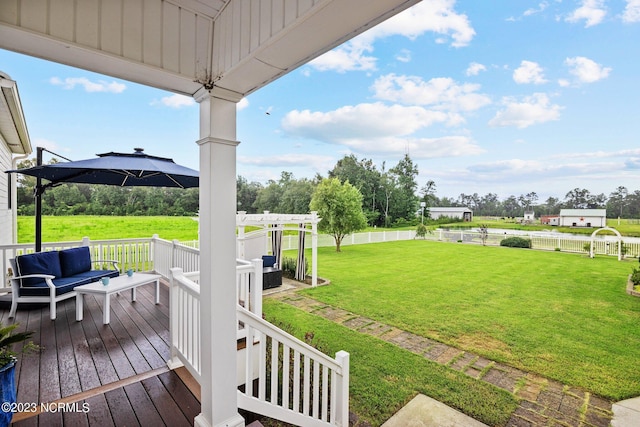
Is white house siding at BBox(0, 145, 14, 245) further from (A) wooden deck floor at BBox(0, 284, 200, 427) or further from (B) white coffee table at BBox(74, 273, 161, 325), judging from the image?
(B) white coffee table at BBox(74, 273, 161, 325)

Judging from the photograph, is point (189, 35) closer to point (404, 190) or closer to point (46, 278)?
point (46, 278)

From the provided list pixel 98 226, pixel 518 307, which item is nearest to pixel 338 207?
pixel 518 307

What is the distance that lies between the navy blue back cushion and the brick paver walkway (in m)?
4.61

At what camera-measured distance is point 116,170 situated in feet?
13.3

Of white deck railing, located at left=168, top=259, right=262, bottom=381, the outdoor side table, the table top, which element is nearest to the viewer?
white deck railing, located at left=168, top=259, right=262, bottom=381

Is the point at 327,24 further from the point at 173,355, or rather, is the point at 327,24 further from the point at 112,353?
the point at 112,353

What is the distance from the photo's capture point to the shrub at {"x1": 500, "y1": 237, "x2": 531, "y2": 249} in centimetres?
1619

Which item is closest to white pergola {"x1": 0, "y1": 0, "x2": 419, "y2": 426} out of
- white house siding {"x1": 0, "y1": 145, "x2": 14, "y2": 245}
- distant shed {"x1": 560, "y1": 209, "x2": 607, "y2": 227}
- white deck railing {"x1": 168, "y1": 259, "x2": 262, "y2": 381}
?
white deck railing {"x1": 168, "y1": 259, "x2": 262, "y2": 381}

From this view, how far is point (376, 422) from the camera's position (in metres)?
2.91

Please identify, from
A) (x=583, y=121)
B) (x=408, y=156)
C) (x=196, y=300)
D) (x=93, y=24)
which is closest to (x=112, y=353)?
(x=196, y=300)

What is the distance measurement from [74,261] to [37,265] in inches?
23.4

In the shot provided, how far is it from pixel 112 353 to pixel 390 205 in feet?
101

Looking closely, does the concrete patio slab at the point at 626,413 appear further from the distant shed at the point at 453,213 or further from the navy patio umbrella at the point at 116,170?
the distant shed at the point at 453,213

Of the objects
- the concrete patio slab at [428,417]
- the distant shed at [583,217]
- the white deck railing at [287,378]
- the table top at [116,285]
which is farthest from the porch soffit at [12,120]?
the distant shed at [583,217]
